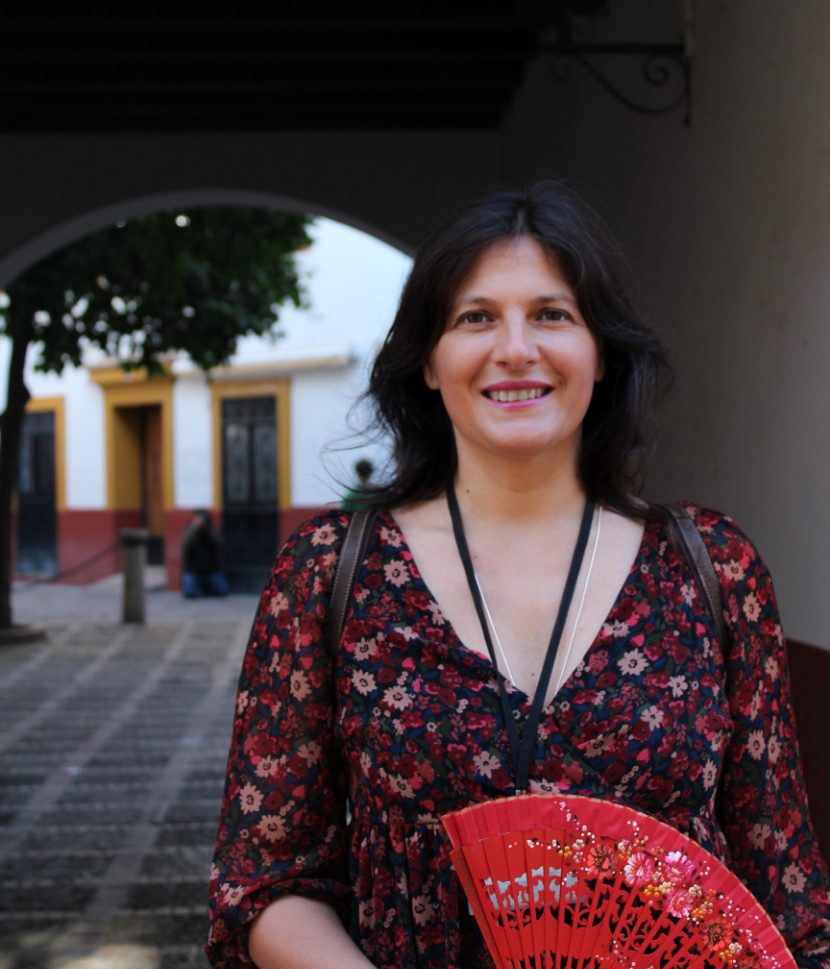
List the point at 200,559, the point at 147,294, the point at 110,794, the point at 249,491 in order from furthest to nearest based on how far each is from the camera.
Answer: the point at 249,491
the point at 200,559
the point at 147,294
the point at 110,794

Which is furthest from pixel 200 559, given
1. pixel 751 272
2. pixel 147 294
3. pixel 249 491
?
pixel 751 272

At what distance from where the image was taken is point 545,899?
1335 mm

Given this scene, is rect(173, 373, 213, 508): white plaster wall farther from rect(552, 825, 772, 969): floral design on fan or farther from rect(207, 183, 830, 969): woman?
rect(552, 825, 772, 969): floral design on fan

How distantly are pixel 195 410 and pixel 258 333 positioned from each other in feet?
22.0

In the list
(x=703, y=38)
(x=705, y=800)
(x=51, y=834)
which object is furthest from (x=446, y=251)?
(x=51, y=834)

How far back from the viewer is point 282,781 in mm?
1590

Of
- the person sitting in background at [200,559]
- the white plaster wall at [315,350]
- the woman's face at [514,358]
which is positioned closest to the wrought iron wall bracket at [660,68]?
the woman's face at [514,358]

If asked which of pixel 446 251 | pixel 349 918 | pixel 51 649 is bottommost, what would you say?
pixel 51 649

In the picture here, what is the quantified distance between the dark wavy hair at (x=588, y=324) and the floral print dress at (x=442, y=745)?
Answer: 19 centimetres

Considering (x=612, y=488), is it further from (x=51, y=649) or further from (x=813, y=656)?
(x=51, y=649)

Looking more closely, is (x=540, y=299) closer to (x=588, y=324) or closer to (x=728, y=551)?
(x=588, y=324)

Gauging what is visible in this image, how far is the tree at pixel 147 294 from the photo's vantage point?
34.2 feet

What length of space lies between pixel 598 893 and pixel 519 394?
0.63 meters

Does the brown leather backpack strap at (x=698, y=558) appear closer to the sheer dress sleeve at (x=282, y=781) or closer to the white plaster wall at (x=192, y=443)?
the sheer dress sleeve at (x=282, y=781)
